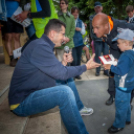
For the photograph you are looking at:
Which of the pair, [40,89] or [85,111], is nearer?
[40,89]

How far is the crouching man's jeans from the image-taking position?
1668 mm

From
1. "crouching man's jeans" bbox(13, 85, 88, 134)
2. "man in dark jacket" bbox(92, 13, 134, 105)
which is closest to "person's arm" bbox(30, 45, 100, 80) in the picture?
"crouching man's jeans" bbox(13, 85, 88, 134)

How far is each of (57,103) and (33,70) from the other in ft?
1.54

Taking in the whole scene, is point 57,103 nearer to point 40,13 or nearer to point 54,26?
point 54,26

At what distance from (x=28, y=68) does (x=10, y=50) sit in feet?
8.26

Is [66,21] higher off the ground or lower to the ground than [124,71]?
higher

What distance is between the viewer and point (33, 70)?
1.71 metres

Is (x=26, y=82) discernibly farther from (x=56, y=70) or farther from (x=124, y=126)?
(x=124, y=126)

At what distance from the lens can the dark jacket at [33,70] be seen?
165cm

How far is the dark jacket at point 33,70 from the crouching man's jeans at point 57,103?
0.09 metres

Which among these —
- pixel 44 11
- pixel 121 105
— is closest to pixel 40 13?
pixel 44 11

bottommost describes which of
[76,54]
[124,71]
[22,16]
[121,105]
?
[121,105]

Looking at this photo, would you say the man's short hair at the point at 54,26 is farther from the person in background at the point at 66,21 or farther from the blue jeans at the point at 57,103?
the person in background at the point at 66,21

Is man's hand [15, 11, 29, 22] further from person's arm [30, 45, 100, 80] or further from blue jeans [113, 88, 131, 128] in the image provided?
blue jeans [113, 88, 131, 128]
